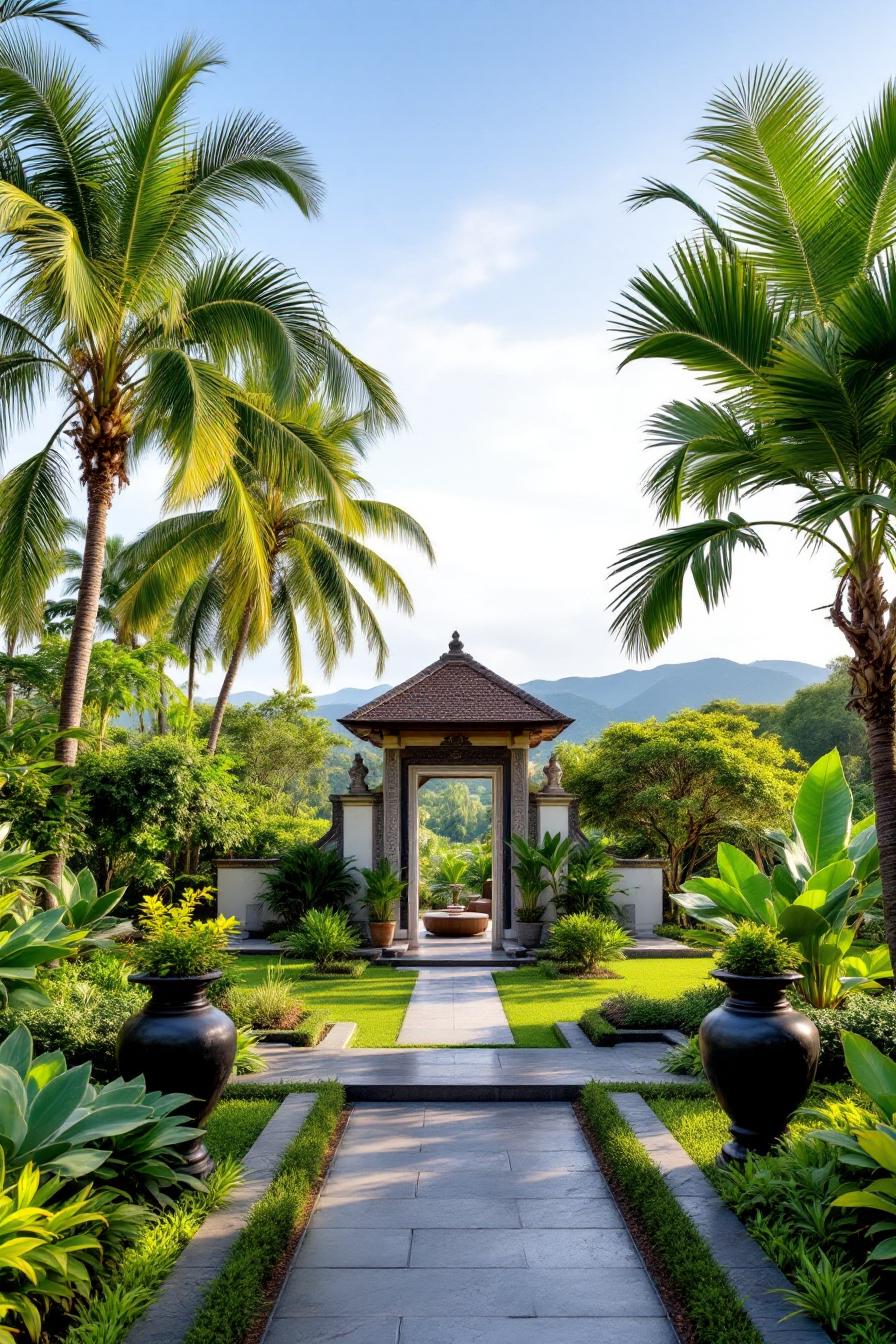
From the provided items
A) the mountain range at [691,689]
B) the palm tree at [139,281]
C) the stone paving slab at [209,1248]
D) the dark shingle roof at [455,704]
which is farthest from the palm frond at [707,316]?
the mountain range at [691,689]

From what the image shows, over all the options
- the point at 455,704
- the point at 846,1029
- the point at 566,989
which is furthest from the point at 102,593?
the point at 846,1029

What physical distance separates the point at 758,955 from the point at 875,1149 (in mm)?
1577

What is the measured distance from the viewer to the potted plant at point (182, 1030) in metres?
4.84

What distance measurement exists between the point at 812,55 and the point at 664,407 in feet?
8.78

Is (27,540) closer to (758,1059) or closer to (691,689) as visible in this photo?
(758,1059)

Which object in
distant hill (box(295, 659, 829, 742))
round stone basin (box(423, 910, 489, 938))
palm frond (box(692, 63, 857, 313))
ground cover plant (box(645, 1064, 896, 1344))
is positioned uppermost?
distant hill (box(295, 659, 829, 742))

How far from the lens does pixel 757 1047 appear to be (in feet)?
16.0

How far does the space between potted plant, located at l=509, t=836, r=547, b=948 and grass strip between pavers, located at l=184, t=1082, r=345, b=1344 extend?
8411 mm

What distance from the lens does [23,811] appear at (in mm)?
9617

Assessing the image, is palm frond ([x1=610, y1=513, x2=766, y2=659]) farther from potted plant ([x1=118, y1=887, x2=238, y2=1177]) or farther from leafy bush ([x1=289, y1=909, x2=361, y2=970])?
leafy bush ([x1=289, y1=909, x2=361, y2=970])

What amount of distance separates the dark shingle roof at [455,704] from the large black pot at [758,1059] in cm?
965

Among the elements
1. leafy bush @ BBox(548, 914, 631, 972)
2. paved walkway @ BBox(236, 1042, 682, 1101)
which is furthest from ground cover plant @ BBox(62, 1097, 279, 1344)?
leafy bush @ BBox(548, 914, 631, 972)

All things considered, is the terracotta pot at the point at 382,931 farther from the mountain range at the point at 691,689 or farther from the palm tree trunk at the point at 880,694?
the mountain range at the point at 691,689

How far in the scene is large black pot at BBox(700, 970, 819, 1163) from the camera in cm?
489
